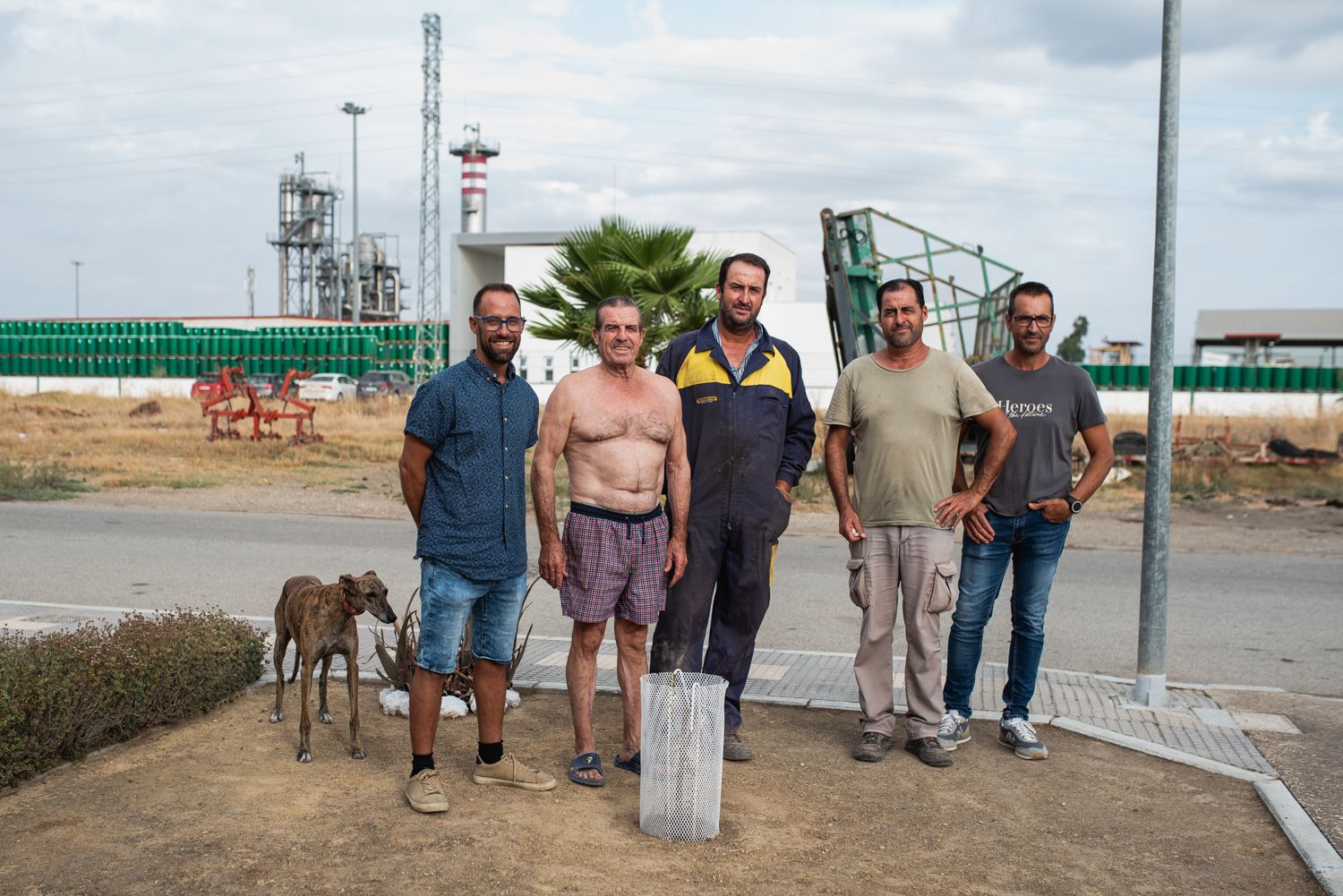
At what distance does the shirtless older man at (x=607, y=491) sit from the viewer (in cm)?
482

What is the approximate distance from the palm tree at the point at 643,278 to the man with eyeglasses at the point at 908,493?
11.3m

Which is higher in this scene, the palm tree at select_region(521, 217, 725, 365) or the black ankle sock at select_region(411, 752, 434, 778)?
the palm tree at select_region(521, 217, 725, 365)

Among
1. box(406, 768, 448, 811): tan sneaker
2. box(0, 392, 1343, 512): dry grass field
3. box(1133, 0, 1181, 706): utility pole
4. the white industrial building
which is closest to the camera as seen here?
box(406, 768, 448, 811): tan sneaker

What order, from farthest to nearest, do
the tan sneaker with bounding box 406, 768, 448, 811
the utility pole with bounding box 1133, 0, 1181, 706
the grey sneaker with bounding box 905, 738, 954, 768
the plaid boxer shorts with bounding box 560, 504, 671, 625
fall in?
the utility pole with bounding box 1133, 0, 1181, 706 < the grey sneaker with bounding box 905, 738, 954, 768 < the plaid boxer shorts with bounding box 560, 504, 671, 625 < the tan sneaker with bounding box 406, 768, 448, 811

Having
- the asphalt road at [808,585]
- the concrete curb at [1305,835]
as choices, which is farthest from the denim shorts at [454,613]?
the asphalt road at [808,585]

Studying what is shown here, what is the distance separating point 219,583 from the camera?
32.9 feet

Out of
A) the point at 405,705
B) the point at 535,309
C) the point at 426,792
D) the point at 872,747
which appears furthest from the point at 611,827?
the point at 535,309

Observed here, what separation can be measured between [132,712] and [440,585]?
1694 millimetres

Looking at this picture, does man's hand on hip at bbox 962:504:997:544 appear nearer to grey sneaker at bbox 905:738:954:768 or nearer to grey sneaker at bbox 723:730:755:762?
grey sneaker at bbox 905:738:954:768

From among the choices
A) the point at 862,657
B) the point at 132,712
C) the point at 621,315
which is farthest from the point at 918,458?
the point at 132,712

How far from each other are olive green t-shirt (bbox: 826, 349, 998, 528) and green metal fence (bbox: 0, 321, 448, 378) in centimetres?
4735

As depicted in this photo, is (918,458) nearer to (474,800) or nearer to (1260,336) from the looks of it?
(474,800)

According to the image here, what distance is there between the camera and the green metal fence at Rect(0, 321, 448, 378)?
177 feet

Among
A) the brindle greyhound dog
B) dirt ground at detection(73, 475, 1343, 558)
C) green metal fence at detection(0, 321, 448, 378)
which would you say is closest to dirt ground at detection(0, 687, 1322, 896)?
the brindle greyhound dog
